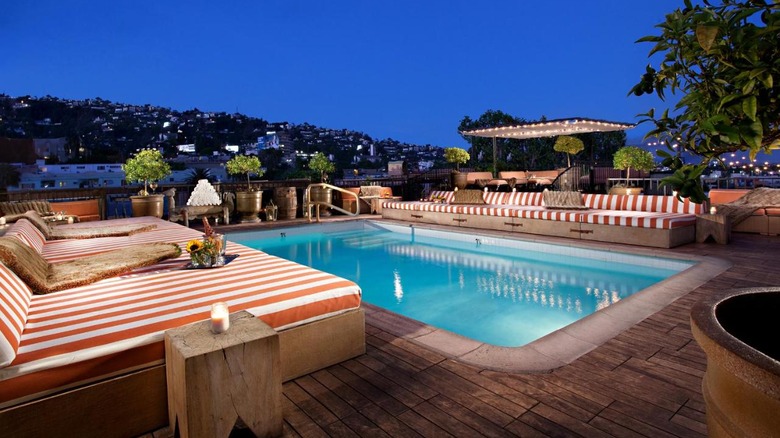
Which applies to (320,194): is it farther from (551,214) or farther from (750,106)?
(750,106)

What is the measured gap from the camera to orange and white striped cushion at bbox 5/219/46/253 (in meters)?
4.09

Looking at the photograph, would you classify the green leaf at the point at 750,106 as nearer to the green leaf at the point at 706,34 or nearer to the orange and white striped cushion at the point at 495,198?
the green leaf at the point at 706,34

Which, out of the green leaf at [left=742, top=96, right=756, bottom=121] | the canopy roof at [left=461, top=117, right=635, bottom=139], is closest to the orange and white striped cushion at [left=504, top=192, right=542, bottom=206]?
A: the canopy roof at [left=461, top=117, right=635, bottom=139]

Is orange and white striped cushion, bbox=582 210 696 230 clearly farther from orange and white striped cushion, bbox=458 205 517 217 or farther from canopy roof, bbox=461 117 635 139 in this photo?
canopy roof, bbox=461 117 635 139

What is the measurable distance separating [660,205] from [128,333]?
26.7 ft

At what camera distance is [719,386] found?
1.07 m

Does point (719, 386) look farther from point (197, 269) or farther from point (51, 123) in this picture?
point (51, 123)

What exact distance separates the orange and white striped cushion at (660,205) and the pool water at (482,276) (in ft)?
5.54

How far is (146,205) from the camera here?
30.5ft

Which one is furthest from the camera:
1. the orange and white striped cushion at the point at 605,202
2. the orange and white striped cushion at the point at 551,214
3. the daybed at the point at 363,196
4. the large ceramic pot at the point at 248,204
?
the daybed at the point at 363,196

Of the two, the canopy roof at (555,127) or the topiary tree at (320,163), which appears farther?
the canopy roof at (555,127)

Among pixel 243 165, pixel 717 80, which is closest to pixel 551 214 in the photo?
pixel 717 80

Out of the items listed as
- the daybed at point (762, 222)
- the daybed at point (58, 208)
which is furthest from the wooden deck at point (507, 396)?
the daybed at point (58, 208)

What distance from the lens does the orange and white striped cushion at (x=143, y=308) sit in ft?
6.47
